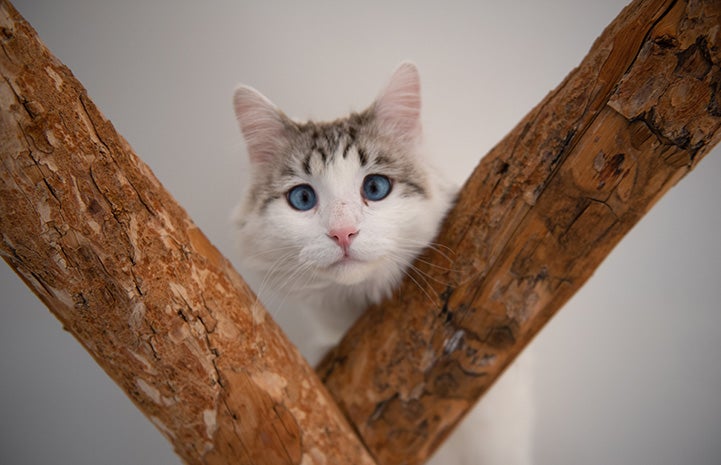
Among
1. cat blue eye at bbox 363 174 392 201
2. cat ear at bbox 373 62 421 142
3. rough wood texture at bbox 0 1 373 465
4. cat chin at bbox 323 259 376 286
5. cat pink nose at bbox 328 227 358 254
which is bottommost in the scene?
rough wood texture at bbox 0 1 373 465

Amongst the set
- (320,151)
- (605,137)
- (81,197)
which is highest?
(605,137)

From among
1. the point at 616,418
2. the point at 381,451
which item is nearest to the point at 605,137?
the point at 381,451

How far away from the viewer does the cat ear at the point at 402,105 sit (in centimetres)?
134

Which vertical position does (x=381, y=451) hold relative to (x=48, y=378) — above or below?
above

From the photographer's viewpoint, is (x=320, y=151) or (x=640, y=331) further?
(x=640, y=331)

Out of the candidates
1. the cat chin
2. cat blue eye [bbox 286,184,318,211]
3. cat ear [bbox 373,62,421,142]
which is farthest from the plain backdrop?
the cat chin

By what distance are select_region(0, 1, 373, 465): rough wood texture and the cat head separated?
218 mm

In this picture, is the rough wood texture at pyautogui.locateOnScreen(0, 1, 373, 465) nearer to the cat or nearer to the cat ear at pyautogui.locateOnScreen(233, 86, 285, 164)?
the cat

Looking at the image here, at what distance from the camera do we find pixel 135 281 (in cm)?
90

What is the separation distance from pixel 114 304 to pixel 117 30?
53.2 inches

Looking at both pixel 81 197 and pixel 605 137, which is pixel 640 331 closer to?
pixel 605 137

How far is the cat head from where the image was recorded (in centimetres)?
113

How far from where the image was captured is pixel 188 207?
185 centimetres

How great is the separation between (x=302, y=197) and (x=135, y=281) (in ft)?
1.74
